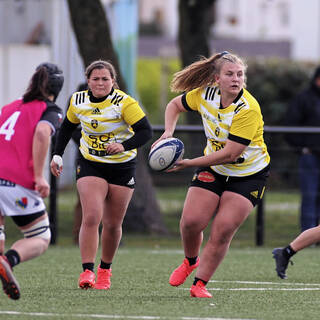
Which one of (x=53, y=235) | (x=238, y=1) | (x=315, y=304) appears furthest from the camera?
(x=238, y=1)

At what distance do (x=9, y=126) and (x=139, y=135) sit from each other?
134 centimetres

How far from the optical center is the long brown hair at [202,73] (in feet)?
24.1

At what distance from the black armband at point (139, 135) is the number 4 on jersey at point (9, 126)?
120 centimetres

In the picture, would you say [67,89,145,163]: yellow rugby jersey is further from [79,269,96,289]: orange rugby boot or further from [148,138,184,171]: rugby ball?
[79,269,96,289]: orange rugby boot

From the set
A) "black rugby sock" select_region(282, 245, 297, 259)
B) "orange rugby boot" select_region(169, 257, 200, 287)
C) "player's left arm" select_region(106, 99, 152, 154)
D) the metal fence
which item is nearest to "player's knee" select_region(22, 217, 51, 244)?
"player's left arm" select_region(106, 99, 152, 154)

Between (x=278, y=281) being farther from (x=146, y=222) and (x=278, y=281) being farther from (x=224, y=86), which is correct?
(x=146, y=222)

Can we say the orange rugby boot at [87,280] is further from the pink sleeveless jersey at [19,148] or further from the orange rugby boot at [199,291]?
the pink sleeveless jersey at [19,148]

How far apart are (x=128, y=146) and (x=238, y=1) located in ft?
125

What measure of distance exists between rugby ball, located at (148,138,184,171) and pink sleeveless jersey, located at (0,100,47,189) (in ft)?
3.06

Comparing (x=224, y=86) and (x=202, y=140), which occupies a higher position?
(x=224, y=86)

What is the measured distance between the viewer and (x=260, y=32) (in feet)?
139

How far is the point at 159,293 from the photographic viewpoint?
759 cm

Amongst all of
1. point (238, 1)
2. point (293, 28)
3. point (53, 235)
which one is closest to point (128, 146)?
point (53, 235)

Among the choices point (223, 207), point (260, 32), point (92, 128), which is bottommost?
point (260, 32)
